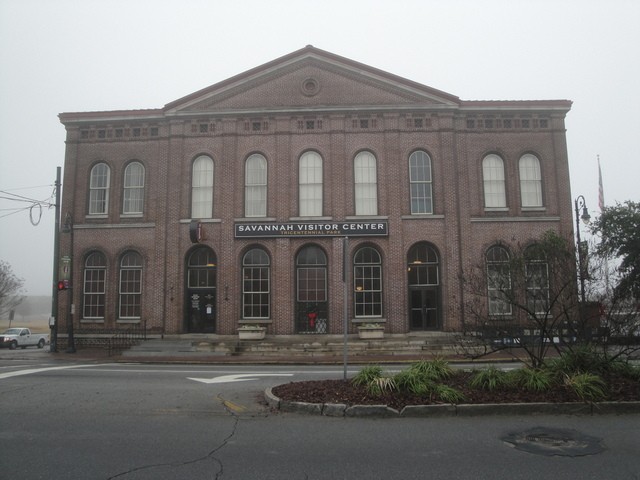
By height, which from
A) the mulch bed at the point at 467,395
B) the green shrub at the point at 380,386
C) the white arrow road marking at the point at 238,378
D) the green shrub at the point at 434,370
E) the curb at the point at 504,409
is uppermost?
the green shrub at the point at 434,370

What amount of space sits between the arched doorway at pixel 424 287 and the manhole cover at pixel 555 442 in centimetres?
1579

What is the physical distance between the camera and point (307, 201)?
76.8ft

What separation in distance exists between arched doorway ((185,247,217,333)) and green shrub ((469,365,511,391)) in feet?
53.6

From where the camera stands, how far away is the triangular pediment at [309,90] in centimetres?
2348

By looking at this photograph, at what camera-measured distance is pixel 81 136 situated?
2484cm

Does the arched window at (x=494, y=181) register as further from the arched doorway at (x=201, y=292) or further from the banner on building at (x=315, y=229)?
the arched doorway at (x=201, y=292)

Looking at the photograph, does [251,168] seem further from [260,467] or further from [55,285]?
[260,467]

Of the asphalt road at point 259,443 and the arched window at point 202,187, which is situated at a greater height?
the arched window at point 202,187

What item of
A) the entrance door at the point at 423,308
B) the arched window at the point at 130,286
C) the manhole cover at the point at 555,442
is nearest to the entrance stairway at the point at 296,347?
the entrance door at the point at 423,308

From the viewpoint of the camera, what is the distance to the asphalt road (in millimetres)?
5422

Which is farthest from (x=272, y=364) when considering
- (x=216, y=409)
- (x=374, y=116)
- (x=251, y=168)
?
(x=374, y=116)

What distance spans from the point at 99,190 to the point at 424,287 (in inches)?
663

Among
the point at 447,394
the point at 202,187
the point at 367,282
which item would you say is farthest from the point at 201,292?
the point at 447,394

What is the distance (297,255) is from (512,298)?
548 inches
